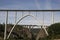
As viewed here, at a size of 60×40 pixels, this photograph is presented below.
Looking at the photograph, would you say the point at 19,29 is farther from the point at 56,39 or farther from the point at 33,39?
the point at 56,39

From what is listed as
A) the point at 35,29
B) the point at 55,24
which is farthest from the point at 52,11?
the point at 35,29

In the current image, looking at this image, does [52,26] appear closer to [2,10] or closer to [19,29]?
[2,10]

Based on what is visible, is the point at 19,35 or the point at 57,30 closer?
the point at 57,30

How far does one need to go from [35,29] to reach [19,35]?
27.6 ft

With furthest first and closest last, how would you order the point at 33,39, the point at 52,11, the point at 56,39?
1. the point at 33,39
2. the point at 52,11
3. the point at 56,39

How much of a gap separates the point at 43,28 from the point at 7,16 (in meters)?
12.6

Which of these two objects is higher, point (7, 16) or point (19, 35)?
point (7, 16)

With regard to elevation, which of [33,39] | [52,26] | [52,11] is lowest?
[33,39]

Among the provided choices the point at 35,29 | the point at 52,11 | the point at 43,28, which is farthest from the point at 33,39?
the point at 52,11

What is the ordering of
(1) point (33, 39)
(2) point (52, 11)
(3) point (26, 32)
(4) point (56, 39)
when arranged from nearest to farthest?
(4) point (56, 39) < (2) point (52, 11) < (1) point (33, 39) < (3) point (26, 32)

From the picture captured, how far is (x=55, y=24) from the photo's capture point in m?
50.0

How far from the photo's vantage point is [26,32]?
62375 mm

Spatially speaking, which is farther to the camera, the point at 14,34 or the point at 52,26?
the point at 14,34

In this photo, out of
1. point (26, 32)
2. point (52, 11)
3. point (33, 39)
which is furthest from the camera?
point (26, 32)
